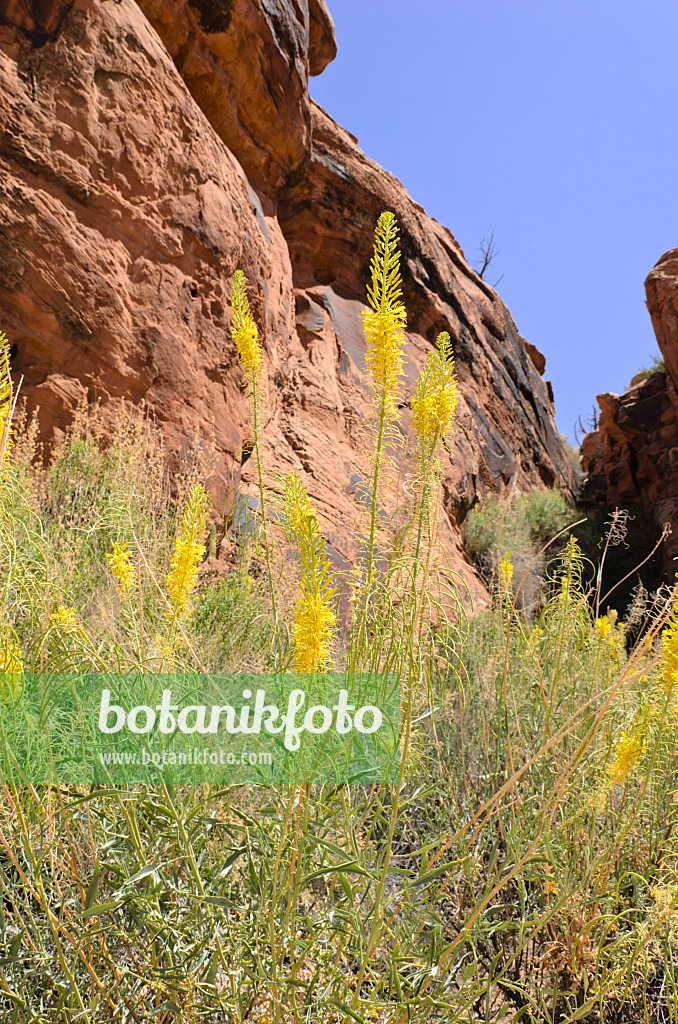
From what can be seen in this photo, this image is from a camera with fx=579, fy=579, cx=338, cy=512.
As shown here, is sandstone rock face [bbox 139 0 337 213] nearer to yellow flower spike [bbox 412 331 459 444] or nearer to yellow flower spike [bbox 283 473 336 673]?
yellow flower spike [bbox 412 331 459 444]

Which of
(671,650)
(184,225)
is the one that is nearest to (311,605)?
(671,650)

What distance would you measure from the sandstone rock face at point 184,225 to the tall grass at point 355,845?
0.51m

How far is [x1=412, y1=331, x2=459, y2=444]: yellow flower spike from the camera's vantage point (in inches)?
56.9

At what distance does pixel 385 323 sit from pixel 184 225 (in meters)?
4.46

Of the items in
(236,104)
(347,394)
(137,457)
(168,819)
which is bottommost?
(168,819)

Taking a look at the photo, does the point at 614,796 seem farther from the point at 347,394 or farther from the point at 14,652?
the point at 347,394

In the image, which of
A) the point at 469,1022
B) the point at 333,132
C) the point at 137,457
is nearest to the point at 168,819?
the point at 469,1022

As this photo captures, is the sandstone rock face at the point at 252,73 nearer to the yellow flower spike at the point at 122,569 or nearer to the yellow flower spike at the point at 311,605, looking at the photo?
the yellow flower spike at the point at 122,569

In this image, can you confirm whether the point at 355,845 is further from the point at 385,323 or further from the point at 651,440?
the point at 651,440

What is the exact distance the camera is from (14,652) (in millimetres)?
1078

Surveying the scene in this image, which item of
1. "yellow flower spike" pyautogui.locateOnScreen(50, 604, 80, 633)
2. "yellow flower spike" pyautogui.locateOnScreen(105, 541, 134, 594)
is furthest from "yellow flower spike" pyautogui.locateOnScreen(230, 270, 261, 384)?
"yellow flower spike" pyautogui.locateOnScreen(50, 604, 80, 633)

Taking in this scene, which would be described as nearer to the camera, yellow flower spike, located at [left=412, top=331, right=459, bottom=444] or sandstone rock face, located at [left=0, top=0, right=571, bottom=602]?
yellow flower spike, located at [left=412, top=331, right=459, bottom=444]

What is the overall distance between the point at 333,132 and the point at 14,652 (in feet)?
30.9

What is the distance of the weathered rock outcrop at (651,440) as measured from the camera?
1041cm
